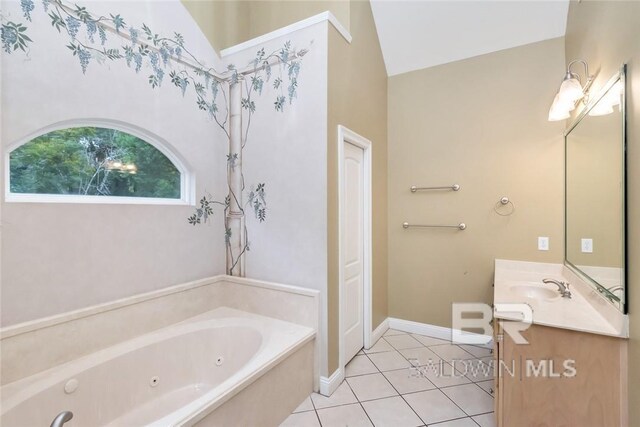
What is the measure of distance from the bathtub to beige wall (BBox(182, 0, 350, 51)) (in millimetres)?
2381

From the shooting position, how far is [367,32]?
2.70m

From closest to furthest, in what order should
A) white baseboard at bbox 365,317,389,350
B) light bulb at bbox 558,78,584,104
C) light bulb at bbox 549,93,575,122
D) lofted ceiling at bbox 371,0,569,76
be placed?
light bulb at bbox 558,78,584,104
light bulb at bbox 549,93,575,122
lofted ceiling at bbox 371,0,569,76
white baseboard at bbox 365,317,389,350

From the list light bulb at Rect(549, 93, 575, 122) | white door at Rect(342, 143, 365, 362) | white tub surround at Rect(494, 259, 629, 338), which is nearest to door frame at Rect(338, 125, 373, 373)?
white door at Rect(342, 143, 365, 362)

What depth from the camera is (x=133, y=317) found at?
1.88 metres

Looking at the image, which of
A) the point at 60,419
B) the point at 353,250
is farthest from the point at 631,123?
the point at 60,419

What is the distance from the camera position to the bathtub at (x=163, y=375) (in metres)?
1.35

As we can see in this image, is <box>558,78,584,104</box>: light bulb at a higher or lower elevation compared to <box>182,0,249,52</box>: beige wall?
lower

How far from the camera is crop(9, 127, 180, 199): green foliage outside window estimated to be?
1.54 meters

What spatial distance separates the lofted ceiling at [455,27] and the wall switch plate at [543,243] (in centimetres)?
173

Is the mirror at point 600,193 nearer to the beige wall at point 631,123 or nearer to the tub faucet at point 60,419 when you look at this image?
the beige wall at point 631,123

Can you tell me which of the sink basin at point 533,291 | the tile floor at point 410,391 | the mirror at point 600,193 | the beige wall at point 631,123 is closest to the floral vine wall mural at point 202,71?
the tile floor at point 410,391

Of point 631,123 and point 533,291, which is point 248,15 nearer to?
point 631,123

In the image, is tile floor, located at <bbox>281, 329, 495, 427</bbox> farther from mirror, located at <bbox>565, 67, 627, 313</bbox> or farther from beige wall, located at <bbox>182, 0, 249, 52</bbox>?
beige wall, located at <bbox>182, 0, 249, 52</bbox>

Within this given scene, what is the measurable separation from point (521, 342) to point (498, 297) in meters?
0.38
